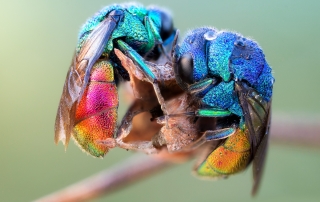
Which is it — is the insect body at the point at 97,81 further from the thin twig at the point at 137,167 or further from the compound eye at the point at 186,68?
the thin twig at the point at 137,167

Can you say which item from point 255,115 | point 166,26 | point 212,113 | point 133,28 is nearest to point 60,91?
point 166,26

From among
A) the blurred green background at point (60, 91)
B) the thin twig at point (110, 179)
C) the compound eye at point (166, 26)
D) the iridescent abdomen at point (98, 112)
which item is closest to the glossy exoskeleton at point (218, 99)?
the iridescent abdomen at point (98, 112)

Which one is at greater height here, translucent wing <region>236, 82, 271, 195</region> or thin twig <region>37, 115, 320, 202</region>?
translucent wing <region>236, 82, 271, 195</region>

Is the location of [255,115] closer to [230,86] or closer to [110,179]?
[230,86]

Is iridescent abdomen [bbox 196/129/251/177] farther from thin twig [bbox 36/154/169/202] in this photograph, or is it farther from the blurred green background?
the blurred green background

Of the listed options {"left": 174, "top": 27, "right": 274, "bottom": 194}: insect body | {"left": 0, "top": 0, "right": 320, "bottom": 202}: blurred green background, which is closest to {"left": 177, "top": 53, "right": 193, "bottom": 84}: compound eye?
{"left": 174, "top": 27, "right": 274, "bottom": 194}: insect body

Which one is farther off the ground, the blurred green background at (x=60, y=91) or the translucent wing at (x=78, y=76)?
the translucent wing at (x=78, y=76)
